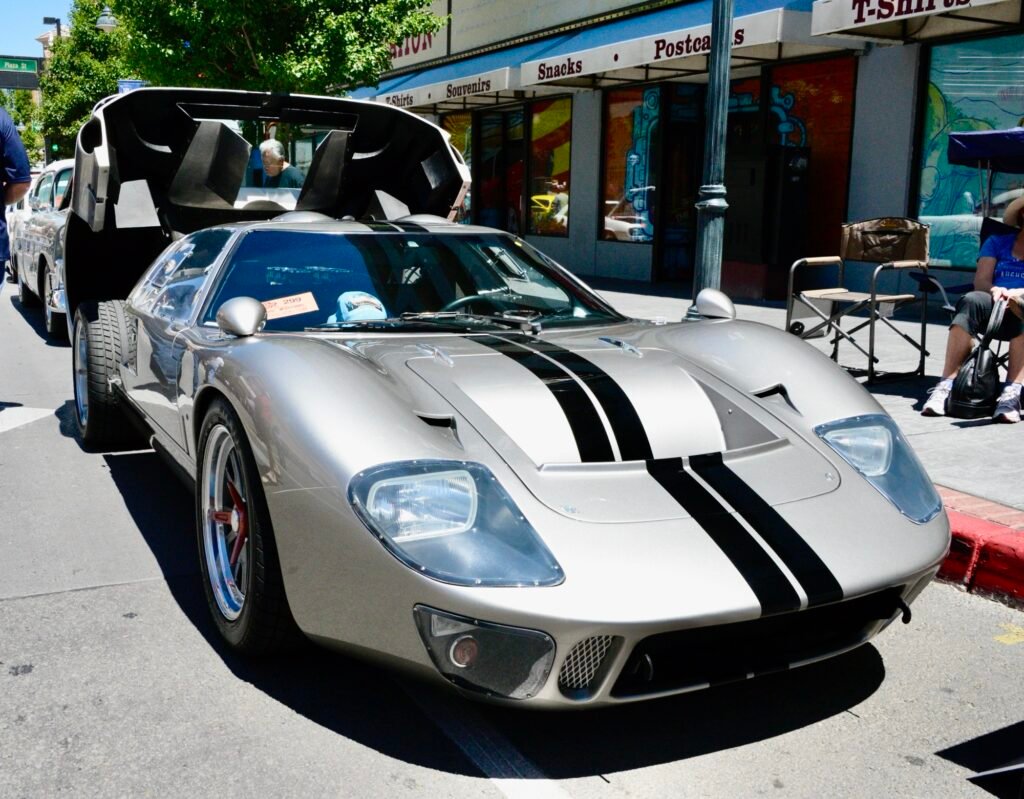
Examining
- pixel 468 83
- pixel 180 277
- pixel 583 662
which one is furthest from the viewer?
pixel 468 83

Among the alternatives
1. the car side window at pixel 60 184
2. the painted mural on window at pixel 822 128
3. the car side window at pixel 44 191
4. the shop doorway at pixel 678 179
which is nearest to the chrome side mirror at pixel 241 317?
the car side window at pixel 60 184

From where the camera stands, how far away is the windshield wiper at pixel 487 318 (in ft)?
12.6

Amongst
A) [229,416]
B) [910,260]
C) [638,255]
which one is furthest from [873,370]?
[638,255]

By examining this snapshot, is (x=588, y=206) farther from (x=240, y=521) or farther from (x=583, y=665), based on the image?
(x=583, y=665)

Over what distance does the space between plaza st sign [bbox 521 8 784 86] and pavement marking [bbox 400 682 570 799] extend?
887 centimetres

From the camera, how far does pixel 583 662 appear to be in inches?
96.1

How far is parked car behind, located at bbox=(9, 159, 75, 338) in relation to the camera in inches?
387

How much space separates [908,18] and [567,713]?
942 centimetres

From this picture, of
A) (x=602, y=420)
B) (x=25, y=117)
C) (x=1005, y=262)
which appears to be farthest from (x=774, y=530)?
(x=25, y=117)

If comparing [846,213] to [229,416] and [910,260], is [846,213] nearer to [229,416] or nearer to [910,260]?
[910,260]

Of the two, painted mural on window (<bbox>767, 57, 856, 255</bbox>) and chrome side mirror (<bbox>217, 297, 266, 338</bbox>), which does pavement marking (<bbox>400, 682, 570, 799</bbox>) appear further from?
painted mural on window (<bbox>767, 57, 856, 255</bbox>)

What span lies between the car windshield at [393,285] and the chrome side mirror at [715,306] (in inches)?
14.2

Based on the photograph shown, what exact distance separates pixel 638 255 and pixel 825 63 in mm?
4213

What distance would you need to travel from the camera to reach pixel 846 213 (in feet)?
41.7
